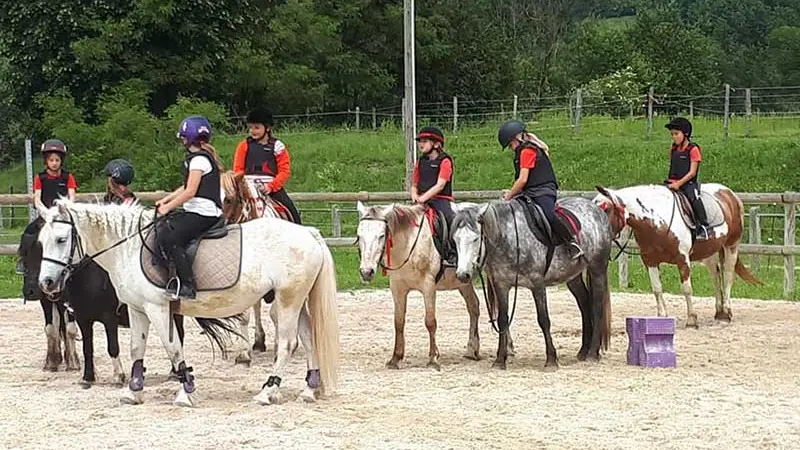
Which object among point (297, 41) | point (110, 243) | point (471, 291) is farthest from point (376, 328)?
point (297, 41)

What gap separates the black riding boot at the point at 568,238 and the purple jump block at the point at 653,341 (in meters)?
0.78

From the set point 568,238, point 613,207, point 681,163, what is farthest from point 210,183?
point 681,163

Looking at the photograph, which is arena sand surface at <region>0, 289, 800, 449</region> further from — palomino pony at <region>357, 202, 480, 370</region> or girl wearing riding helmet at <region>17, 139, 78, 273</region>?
girl wearing riding helmet at <region>17, 139, 78, 273</region>

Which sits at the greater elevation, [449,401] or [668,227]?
[668,227]

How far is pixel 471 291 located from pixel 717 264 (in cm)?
418

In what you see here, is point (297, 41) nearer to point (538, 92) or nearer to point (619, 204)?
point (538, 92)

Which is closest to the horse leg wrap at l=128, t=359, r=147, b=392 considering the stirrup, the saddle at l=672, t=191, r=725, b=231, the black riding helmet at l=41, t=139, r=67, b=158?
the stirrup

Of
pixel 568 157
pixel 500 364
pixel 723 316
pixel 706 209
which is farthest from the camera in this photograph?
pixel 568 157

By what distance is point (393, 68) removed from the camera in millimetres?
Answer: 47031

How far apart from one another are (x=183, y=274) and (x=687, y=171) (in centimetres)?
649

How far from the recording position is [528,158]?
10109 millimetres

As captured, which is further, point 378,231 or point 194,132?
point 378,231

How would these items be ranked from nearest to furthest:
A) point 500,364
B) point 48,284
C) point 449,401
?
point 48,284
point 449,401
point 500,364

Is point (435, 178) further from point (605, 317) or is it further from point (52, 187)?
point (52, 187)
